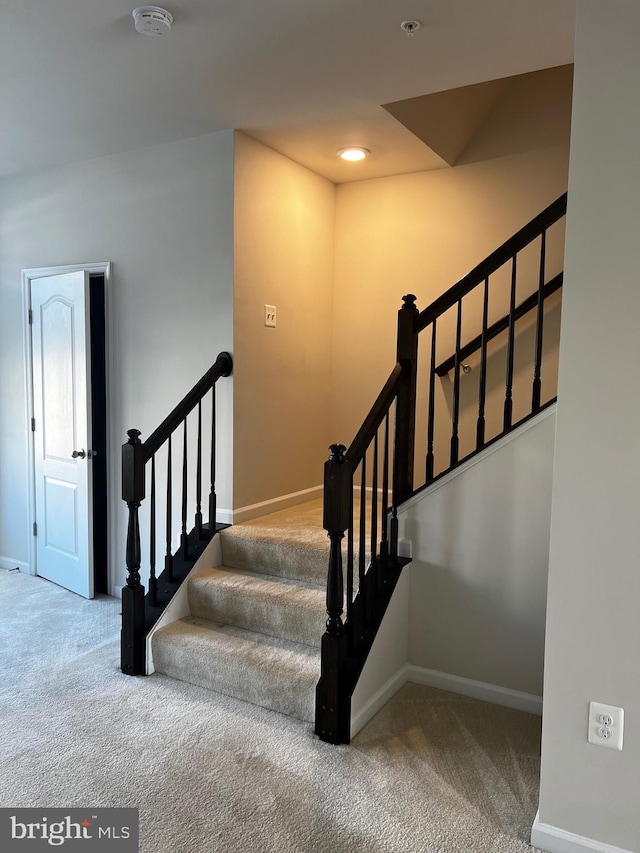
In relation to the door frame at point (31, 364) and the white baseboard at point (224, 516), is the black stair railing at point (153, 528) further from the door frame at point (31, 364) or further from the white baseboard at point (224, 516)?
the door frame at point (31, 364)

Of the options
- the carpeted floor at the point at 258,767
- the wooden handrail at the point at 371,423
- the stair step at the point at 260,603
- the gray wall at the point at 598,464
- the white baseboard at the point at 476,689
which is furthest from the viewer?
the stair step at the point at 260,603

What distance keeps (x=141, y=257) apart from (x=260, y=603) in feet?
6.93

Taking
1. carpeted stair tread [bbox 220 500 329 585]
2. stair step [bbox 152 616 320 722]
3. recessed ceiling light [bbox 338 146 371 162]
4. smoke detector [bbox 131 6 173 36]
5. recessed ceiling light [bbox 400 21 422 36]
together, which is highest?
recessed ceiling light [bbox 400 21 422 36]

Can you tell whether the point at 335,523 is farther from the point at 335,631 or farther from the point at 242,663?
the point at 242,663

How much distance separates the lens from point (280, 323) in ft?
12.5

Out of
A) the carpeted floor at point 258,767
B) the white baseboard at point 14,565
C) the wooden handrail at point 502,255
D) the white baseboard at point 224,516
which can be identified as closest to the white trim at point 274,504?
the white baseboard at point 224,516

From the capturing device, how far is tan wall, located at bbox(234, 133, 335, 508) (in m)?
3.49

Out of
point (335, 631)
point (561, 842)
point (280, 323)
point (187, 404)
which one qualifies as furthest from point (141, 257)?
point (561, 842)

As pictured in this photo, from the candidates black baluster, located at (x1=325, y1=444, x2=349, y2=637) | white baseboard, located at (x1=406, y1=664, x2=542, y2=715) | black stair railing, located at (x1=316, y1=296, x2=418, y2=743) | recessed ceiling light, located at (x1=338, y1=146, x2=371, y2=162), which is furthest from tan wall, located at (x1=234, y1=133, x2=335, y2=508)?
white baseboard, located at (x1=406, y1=664, x2=542, y2=715)

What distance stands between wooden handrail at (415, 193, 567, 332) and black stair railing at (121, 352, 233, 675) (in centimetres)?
115

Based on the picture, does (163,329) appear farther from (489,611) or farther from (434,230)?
(489,611)

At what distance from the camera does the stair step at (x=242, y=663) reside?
262cm

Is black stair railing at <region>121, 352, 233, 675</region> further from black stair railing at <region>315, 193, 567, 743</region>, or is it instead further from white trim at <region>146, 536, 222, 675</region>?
black stair railing at <region>315, 193, 567, 743</region>

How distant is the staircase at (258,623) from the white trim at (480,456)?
1.66 feet
